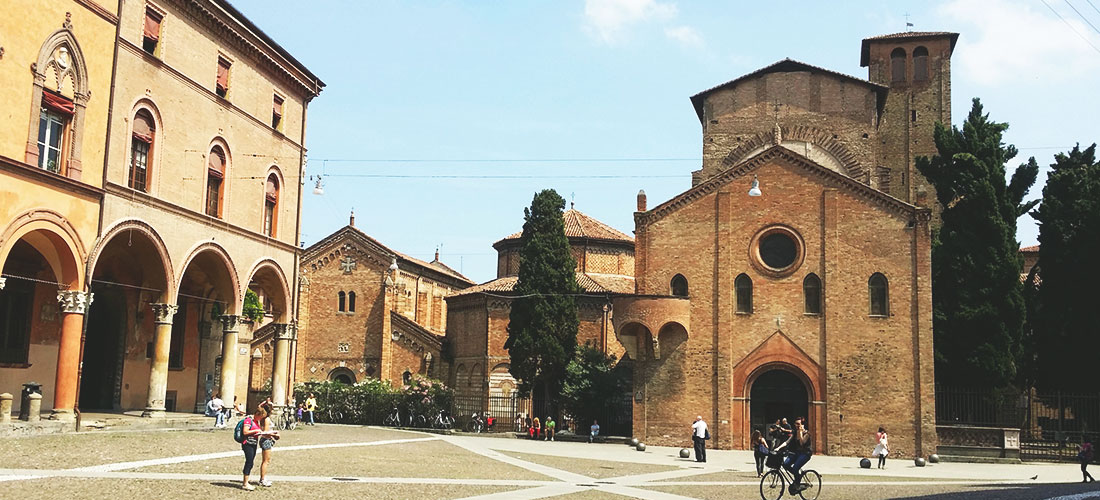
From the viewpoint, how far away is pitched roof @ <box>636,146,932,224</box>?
30.4 m

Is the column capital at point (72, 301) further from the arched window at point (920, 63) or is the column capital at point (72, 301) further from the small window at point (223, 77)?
the arched window at point (920, 63)

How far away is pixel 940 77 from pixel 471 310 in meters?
26.1

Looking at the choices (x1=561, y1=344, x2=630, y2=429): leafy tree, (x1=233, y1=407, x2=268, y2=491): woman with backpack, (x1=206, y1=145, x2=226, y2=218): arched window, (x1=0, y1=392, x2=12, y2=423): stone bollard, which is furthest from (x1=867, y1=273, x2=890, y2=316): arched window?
(x1=0, y1=392, x2=12, y2=423): stone bollard

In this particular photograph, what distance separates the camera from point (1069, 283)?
32.2m

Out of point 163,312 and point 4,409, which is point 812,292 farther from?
point 4,409

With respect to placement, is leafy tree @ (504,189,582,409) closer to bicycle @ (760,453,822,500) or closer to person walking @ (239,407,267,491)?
bicycle @ (760,453,822,500)

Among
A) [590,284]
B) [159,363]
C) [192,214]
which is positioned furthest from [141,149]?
[590,284]

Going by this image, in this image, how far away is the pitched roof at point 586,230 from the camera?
4616 cm

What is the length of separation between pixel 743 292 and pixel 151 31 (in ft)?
62.9

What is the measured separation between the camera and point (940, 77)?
4806 cm

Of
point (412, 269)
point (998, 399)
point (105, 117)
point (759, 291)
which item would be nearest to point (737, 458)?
point (759, 291)

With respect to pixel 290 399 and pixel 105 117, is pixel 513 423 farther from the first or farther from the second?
pixel 105 117

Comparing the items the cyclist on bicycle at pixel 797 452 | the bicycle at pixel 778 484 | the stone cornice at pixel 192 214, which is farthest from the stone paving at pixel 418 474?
the stone cornice at pixel 192 214

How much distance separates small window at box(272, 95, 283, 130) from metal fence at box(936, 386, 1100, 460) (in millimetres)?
22351
